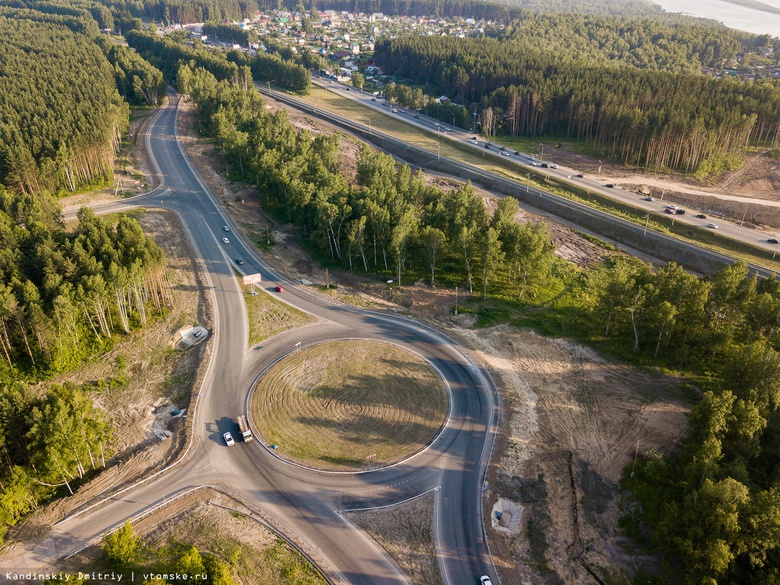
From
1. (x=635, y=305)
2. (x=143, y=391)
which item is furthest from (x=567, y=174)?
(x=143, y=391)

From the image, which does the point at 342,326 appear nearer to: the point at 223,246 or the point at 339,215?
the point at 339,215

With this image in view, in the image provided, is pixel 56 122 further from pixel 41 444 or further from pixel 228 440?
pixel 228 440

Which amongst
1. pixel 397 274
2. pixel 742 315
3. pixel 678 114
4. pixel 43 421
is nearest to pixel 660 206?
pixel 678 114

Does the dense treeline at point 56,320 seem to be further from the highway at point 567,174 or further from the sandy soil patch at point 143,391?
the highway at point 567,174

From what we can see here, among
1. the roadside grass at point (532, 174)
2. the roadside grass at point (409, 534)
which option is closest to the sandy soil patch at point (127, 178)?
the roadside grass at point (532, 174)

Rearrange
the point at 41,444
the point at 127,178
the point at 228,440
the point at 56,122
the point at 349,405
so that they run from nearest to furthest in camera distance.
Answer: the point at 41,444
the point at 228,440
the point at 349,405
the point at 56,122
the point at 127,178

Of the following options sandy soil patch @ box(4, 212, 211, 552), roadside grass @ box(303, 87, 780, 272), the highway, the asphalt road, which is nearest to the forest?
the asphalt road

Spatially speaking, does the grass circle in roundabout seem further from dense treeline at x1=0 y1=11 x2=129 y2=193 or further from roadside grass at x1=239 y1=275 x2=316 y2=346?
dense treeline at x1=0 y1=11 x2=129 y2=193
